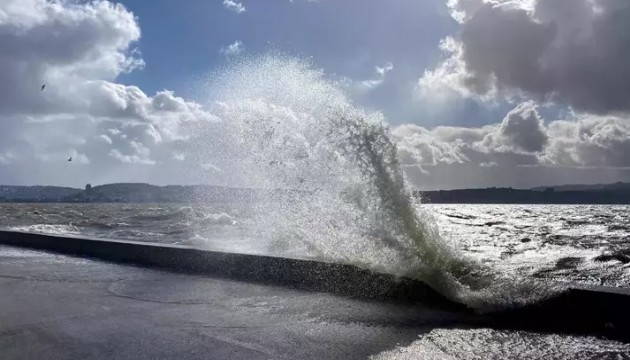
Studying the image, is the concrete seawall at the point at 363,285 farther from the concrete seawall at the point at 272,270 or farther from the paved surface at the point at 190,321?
the paved surface at the point at 190,321

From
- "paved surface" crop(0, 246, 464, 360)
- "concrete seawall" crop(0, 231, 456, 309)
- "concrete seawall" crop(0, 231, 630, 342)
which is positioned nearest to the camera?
"paved surface" crop(0, 246, 464, 360)

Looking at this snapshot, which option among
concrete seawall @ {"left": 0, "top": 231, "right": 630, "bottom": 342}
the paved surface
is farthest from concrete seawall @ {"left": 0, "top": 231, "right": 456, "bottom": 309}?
the paved surface

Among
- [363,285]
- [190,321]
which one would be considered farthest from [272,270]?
[190,321]

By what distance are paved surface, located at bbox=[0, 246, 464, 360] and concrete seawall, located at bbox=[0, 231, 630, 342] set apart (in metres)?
0.32

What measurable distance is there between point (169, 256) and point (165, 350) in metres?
4.58

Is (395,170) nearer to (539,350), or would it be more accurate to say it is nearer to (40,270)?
(539,350)

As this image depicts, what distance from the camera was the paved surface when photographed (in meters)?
3.32

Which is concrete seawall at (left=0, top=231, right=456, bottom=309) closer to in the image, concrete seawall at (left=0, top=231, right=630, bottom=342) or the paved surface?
concrete seawall at (left=0, top=231, right=630, bottom=342)

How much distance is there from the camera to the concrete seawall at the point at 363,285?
4051 millimetres

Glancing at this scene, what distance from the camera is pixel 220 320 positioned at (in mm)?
4184

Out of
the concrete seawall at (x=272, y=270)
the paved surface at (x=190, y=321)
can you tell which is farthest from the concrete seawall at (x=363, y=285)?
the paved surface at (x=190, y=321)

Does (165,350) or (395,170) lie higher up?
(395,170)

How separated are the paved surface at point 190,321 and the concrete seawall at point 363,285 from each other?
0.32 m

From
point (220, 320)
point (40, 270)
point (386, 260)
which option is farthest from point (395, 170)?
point (40, 270)
